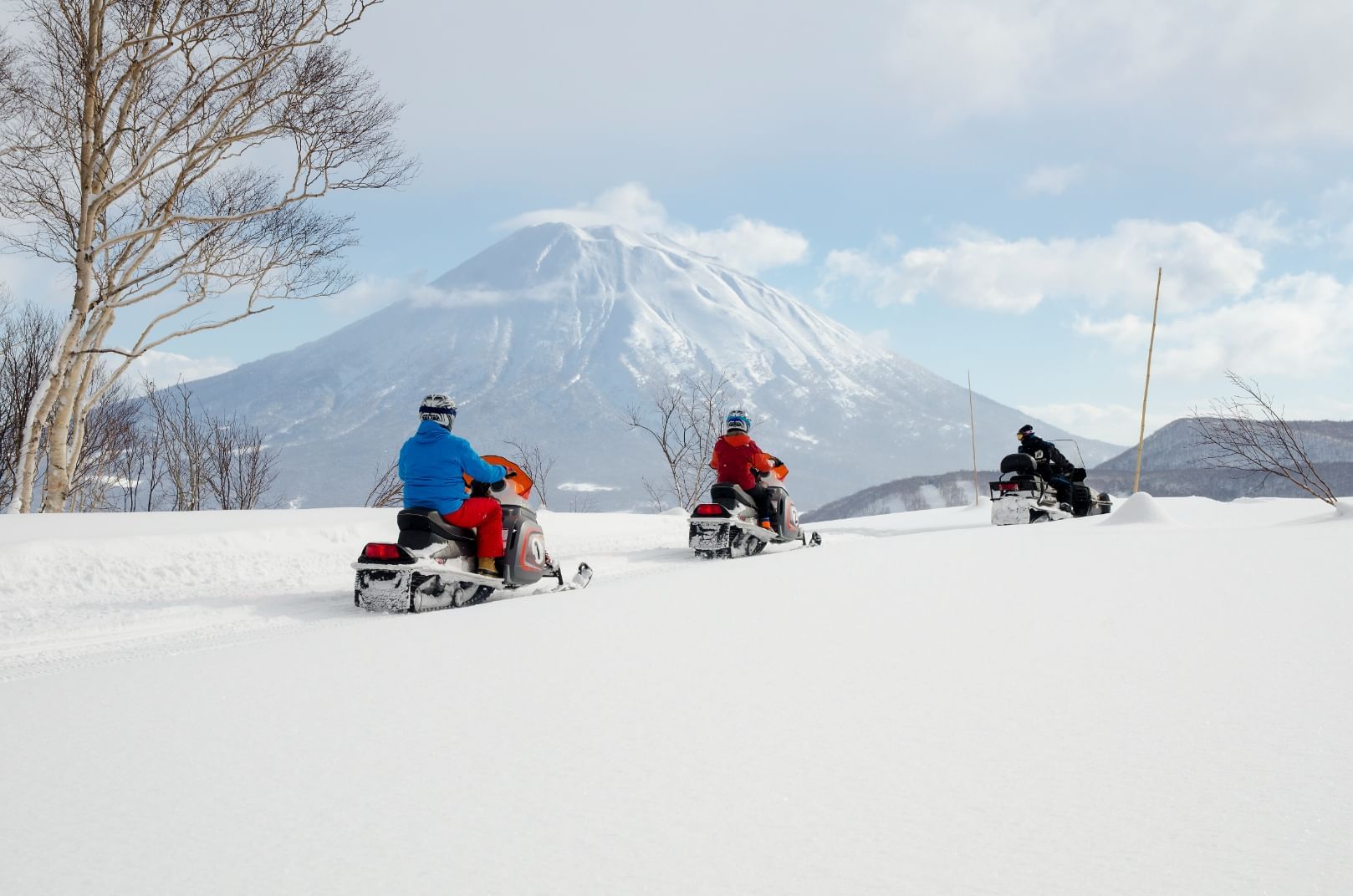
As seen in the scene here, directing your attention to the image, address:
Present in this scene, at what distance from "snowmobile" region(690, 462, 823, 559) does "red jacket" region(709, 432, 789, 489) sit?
4.6 inches

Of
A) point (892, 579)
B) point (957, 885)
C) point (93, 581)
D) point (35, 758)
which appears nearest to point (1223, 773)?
point (957, 885)

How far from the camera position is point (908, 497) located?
91.7 m

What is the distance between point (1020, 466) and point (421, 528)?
33.2ft

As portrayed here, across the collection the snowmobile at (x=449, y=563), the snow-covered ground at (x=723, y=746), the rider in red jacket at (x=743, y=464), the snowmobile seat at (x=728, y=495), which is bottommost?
the snow-covered ground at (x=723, y=746)

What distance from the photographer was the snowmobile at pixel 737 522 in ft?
30.3

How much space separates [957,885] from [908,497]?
93264 mm

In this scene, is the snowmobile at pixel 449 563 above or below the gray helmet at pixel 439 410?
below

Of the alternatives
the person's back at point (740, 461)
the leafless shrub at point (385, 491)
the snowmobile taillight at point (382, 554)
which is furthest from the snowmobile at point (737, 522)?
the leafless shrub at point (385, 491)

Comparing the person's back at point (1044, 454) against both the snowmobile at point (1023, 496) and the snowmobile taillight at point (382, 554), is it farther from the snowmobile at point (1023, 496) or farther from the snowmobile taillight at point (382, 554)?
the snowmobile taillight at point (382, 554)

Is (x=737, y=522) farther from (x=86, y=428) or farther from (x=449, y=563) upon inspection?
(x=86, y=428)

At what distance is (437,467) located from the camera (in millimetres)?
6223

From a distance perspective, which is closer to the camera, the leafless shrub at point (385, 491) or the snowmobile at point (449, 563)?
the snowmobile at point (449, 563)

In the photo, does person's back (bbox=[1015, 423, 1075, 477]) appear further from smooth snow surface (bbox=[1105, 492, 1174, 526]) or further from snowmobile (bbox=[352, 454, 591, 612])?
snowmobile (bbox=[352, 454, 591, 612])

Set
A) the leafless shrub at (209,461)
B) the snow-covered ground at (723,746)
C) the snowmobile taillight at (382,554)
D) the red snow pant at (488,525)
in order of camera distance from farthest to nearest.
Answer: the leafless shrub at (209,461) < the red snow pant at (488,525) < the snowmobile taillight at (382,554) < the snow-covered ground at (723,746)
